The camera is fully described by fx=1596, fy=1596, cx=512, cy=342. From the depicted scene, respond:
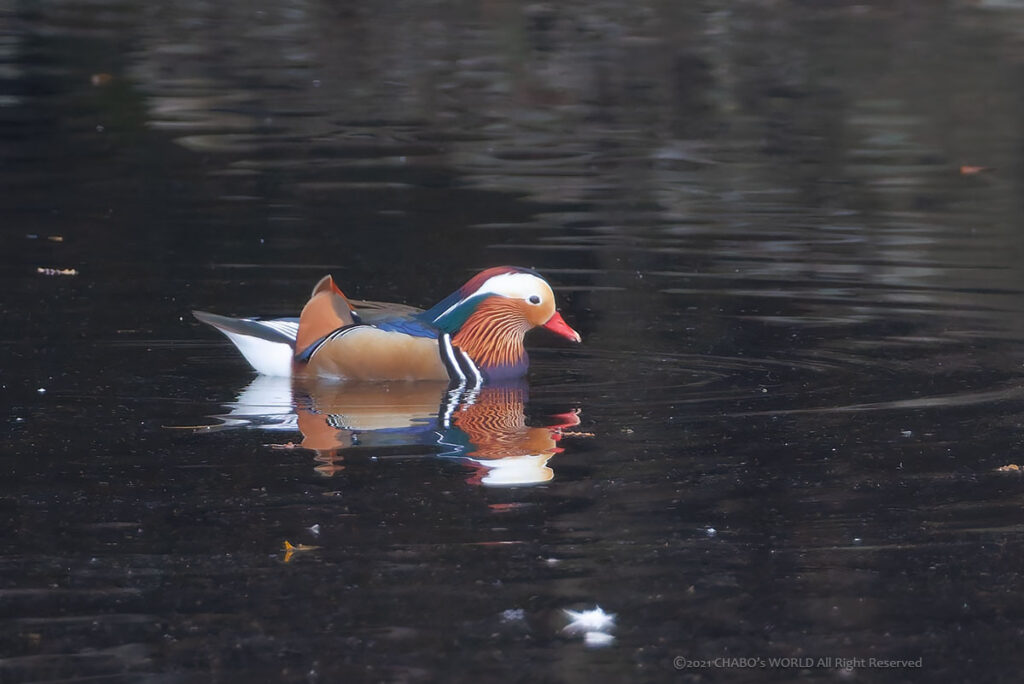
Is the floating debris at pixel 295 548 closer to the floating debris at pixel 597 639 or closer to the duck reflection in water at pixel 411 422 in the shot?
the duck reflection in water at pixel 411 422

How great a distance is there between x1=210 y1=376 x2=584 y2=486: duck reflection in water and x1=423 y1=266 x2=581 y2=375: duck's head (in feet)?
0.72

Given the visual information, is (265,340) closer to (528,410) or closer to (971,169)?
(528,410)

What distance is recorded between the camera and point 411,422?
7.84 m

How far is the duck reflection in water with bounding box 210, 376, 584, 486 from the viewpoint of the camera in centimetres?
715

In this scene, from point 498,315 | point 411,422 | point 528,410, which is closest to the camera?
point 411,422

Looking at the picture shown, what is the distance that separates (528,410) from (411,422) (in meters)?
0.68

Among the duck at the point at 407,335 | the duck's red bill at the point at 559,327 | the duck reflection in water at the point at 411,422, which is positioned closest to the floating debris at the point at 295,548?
the duck reflection in water at the point at 411,422

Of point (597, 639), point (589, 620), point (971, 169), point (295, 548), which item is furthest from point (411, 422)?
point (971, 169)

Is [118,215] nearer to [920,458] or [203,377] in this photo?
[203,377]

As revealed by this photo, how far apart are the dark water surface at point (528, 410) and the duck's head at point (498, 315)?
0.28 metres

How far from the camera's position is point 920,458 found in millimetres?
7156

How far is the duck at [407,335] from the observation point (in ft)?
28.3

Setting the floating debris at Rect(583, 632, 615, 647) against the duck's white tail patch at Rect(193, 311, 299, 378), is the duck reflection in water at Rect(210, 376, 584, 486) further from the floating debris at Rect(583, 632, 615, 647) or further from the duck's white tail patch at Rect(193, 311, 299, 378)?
the floating debris at Rect(583, 632, 615, 647)

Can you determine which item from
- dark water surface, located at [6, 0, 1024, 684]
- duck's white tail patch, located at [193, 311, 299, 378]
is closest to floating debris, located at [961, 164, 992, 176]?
dark water surface, located at [6, 0, 1024, 684]
